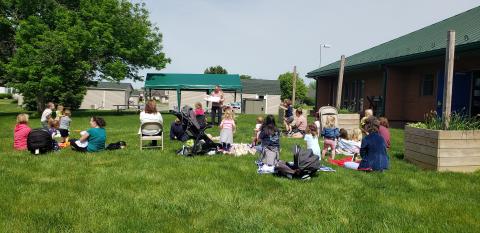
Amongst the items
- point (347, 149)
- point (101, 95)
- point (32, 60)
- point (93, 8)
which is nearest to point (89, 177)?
point (347, 149)

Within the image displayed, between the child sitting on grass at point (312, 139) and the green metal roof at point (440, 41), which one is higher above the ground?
the green metal roof at point (440, 41)

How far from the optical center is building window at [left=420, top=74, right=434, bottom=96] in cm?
1923

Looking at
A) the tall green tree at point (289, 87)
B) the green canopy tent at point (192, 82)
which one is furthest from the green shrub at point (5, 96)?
Answer: the green canopy tent at point (192, 82)

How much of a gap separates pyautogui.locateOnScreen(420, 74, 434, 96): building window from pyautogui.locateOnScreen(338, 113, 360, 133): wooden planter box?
6243 mm

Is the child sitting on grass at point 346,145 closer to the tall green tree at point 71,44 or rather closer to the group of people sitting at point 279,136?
the group of people sitting at point 279,136

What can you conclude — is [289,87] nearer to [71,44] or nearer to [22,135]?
[71,44]

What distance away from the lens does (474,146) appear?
865cm

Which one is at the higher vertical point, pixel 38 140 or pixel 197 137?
pixel 197 137

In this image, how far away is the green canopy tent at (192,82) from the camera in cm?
3373

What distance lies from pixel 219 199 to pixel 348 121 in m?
9.65

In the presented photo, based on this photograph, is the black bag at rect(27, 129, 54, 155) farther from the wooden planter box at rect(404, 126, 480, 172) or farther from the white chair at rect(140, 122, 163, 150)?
the wooden planter box at rect(404, 126, 480, 172)

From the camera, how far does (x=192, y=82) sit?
3459 cm

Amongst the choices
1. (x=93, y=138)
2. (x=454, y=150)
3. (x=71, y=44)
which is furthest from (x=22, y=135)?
(x=71, y=44)

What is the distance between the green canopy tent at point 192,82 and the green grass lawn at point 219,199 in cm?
2474
